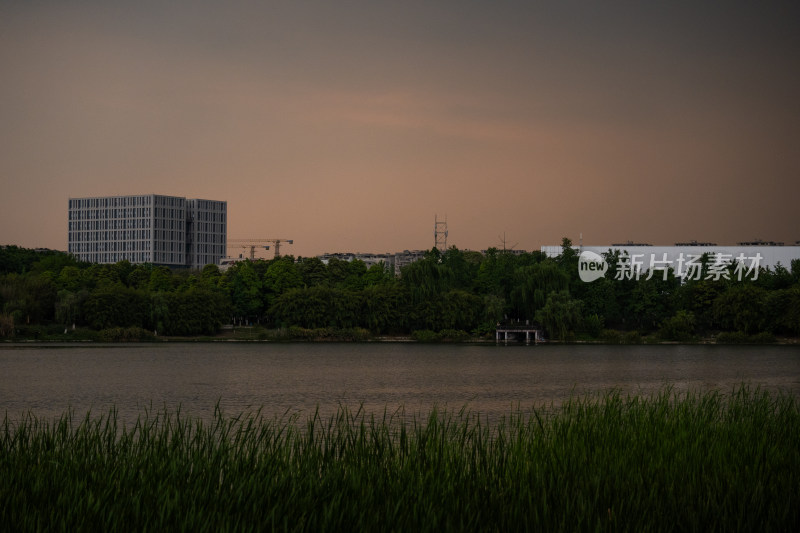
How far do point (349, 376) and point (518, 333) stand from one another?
44.2 meters

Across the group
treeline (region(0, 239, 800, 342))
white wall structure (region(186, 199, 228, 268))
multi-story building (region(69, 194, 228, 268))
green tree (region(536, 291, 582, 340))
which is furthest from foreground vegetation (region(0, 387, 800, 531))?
white wall structure (region(186, 199, 228, 268))

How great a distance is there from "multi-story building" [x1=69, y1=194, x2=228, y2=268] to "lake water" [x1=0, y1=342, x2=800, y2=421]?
342ft

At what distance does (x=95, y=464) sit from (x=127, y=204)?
6986 inches

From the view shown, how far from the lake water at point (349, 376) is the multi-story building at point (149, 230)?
104326 millimetres

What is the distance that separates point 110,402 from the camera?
2888 cm

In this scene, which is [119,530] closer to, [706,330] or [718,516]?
[718,516]

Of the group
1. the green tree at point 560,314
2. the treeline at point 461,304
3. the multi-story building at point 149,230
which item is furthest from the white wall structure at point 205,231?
the green tree at point 560,314

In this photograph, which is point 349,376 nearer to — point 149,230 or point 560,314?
point 560,314

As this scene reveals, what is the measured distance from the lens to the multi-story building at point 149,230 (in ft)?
575

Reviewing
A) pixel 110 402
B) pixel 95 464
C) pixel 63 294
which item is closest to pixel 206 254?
pixel 63 294

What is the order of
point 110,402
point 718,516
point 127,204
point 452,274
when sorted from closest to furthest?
1. point 718,516
2. point 110,402
3. point 452,274
4. point 127,204

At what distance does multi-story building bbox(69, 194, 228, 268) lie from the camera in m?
175

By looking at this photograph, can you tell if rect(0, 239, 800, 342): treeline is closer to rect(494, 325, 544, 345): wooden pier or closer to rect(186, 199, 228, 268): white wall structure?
rect(494, 325, 544, 345): wooden pier

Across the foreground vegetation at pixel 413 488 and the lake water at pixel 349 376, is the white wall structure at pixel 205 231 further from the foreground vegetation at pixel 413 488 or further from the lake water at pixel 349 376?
the foreground vegetation at pixel 413 488
